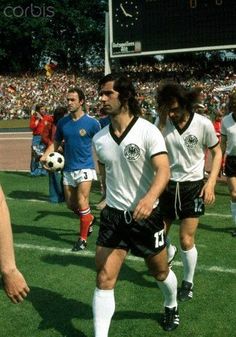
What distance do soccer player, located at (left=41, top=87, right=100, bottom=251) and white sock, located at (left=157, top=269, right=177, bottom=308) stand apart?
2.82 m

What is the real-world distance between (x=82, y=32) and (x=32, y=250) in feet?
216

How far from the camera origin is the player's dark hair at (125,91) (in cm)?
428

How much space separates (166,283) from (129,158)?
1161 millimetres

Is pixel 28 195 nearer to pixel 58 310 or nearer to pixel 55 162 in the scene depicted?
pixel 55 162

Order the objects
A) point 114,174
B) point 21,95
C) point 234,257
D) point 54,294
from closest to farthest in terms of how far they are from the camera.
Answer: point 114,174 < point 54,294 < point 234,257 < point 21,95

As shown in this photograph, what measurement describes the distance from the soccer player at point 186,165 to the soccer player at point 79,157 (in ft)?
6.70

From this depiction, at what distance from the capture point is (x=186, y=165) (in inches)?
218

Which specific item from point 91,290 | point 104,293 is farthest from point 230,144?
point 104,293

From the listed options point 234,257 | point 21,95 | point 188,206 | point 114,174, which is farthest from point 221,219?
point 21,95

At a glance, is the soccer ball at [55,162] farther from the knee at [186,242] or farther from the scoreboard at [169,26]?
the scoreboard at [169,26]

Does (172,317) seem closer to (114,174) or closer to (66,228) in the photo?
(114,174)

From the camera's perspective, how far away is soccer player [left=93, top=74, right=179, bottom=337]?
4.21 meters

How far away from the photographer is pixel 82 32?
Answer: 232ft

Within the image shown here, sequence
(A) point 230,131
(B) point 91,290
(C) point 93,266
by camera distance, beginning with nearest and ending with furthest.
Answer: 1. (B) point 91,290
2. (C) point 93,266
3. (A) point 230,131
